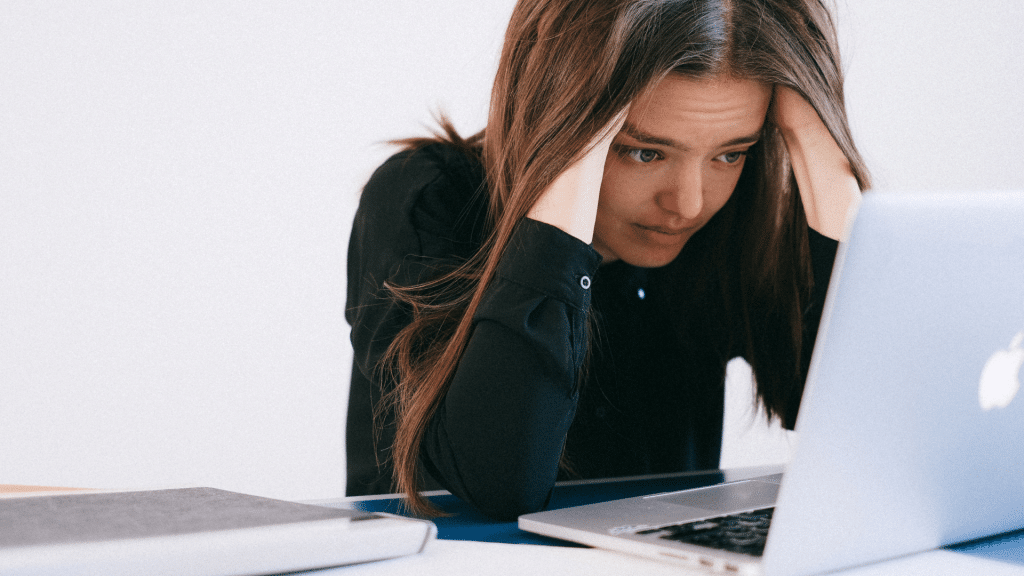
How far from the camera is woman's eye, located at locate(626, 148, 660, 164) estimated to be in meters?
1.04

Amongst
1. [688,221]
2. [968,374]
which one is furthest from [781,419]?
[968,374]

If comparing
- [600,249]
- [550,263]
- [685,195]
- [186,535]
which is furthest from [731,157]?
[186,535]

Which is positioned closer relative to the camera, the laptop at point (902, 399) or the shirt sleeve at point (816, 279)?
the laptop at point (902, 399)

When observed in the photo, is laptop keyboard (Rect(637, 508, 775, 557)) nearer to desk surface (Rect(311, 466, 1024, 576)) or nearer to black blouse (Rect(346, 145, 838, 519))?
desk surface (Rect(311, 466, 1024, 576))

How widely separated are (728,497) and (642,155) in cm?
45

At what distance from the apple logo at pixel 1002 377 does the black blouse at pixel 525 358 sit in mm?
398

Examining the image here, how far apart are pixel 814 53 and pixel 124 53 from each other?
77.3 inches

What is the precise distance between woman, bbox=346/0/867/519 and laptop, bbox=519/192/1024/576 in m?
0.28

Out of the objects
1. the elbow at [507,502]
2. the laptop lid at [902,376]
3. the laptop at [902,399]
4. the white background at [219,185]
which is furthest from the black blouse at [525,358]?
the white background at [219,185]

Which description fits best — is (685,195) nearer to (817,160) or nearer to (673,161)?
(673,161)

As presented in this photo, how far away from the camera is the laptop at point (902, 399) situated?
441mm

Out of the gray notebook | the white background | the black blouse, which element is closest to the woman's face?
the black blouse

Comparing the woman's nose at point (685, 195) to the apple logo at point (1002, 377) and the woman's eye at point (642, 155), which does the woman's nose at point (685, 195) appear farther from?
the apple logo at point (1002, 377)

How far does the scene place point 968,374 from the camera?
520 mm
